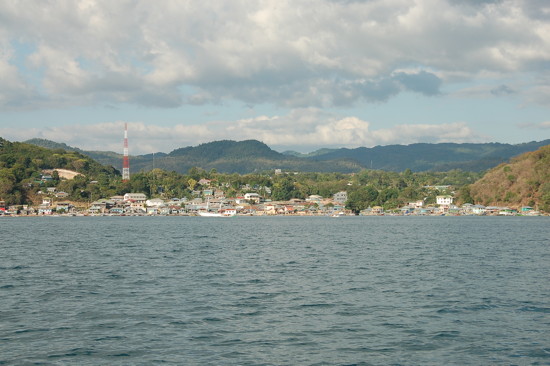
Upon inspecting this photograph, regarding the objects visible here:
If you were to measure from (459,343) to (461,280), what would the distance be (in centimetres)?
1533

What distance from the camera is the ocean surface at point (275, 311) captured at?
1864 centimetres

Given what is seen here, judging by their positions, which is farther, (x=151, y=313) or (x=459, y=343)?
(x=151, y=313)

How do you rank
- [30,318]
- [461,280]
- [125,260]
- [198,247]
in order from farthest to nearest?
[198,247]
[125,260]
[461,280]
[30,318]

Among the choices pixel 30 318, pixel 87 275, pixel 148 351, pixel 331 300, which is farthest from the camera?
pixel 87 275

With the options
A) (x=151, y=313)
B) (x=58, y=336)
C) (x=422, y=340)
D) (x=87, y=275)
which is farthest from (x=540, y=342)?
(x=87, y=275)

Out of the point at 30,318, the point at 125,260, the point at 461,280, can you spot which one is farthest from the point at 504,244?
the point at 30,318

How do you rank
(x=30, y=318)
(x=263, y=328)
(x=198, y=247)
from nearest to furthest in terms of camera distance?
(x=263, y=328) → (x=30, y=318) → (x=198, y=247)

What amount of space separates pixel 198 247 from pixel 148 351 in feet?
137

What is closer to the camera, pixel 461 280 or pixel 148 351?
pixel 148 351

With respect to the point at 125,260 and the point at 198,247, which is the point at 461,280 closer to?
the point at 125,260

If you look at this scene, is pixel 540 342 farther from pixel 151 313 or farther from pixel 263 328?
pixel 151 313

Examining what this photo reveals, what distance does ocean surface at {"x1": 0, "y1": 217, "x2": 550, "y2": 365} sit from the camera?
61.2 feet

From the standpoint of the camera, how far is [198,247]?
198 feet

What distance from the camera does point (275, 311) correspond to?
2519 cm
